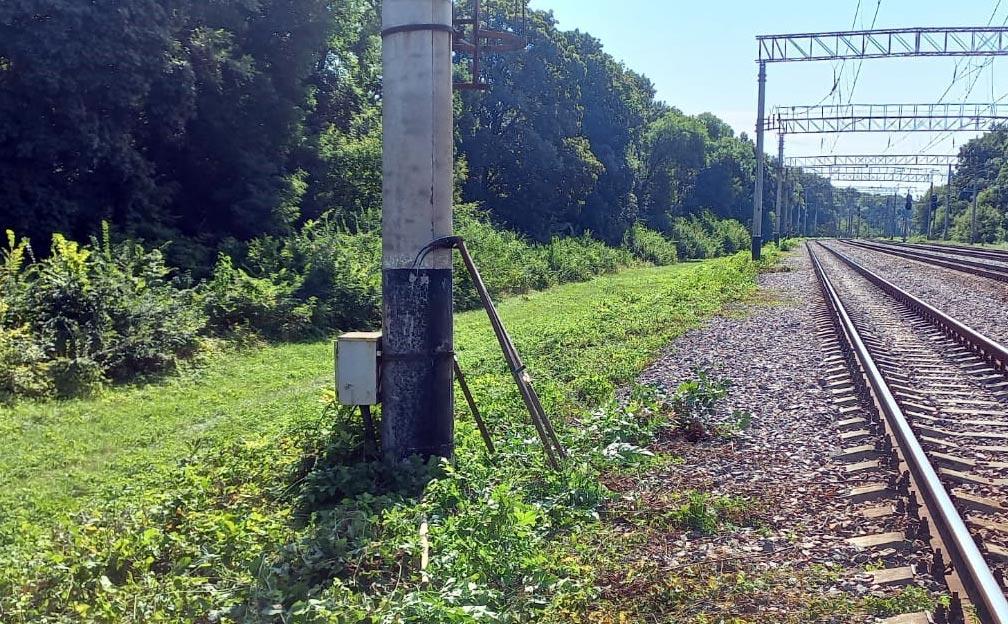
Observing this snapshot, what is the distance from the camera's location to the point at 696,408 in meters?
7.44

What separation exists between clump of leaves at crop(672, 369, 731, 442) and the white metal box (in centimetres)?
291

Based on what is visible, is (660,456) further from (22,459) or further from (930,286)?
(930,286)

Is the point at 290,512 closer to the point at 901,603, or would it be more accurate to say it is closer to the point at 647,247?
the point at 901,603

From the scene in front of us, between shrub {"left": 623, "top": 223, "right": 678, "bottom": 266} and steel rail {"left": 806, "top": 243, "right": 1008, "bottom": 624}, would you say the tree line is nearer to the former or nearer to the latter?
steel rail {"left": 806, "top": 243, "right": 1008, "bottom": 624}

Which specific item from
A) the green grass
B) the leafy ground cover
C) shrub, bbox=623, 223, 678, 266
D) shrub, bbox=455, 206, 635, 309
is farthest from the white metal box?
shrub, bbox=623, 223, 678, 266

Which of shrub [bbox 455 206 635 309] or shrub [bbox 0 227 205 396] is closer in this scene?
shrub [bbox 0 227 205 396]

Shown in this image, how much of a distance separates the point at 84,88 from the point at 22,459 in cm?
942

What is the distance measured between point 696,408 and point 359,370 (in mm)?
3471

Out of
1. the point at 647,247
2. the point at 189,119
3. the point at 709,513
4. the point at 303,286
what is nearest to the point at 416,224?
the point at 709,513

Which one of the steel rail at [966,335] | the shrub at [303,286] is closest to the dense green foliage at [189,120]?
the shrub at [303,286]

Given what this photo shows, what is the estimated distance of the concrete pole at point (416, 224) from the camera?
17.8 feet

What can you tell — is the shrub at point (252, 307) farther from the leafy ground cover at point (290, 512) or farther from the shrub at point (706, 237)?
the shrub at point (706, 237)

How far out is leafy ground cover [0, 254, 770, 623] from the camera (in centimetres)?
383

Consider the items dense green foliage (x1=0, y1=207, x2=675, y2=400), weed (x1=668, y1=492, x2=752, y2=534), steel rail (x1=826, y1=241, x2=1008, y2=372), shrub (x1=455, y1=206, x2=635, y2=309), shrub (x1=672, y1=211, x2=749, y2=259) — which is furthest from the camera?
shrub (x1=672, y1=211, x2=749, y2=259)
